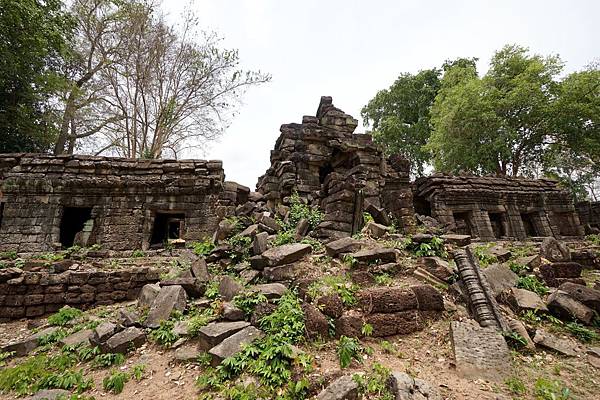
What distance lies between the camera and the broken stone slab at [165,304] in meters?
A: 4.19

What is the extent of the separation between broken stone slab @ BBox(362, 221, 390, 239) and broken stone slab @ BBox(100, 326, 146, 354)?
449cm

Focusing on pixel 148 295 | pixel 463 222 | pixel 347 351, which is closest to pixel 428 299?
pixel 347 351

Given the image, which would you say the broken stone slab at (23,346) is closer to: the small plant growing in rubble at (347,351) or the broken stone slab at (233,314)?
the broken stone slab at (233,314)

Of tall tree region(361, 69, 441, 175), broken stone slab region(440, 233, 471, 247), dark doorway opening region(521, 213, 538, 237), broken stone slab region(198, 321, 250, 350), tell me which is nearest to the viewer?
broken stone slab region(198, 321, 250, 350)

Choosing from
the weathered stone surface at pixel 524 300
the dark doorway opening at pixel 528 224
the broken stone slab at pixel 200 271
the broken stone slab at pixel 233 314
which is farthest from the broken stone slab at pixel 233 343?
the dark doorway opening at pixel 528 224

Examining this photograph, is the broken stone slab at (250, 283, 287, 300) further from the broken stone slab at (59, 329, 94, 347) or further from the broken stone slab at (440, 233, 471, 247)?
the broken stone slab at (440, 233, 471, 247)

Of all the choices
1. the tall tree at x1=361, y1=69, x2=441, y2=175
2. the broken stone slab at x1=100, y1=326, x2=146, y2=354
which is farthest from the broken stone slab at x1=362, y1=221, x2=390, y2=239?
the tall tree at x1=361, y1=69, x2=441, y2=175

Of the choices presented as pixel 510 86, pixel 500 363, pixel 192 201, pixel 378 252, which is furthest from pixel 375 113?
pixel 500 363

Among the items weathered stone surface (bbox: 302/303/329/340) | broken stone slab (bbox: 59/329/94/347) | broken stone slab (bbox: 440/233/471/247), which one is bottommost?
broken stone slab (bbox: 59/329/94/347)

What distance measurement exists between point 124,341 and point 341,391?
309cm

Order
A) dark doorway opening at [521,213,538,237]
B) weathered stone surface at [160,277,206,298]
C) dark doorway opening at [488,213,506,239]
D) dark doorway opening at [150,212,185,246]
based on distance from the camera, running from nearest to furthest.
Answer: weathered stone surface at [160,277,206,298]
dark doorway opening at [150,212,185,246]
dark doorway opening at [488,213,506,239]
dark doorway opening at [521,213,538,237]

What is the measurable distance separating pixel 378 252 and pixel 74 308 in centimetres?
614

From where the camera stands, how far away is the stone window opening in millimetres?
11984

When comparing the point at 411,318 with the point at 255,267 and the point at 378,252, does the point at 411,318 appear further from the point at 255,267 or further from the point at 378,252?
the point at 255,267
